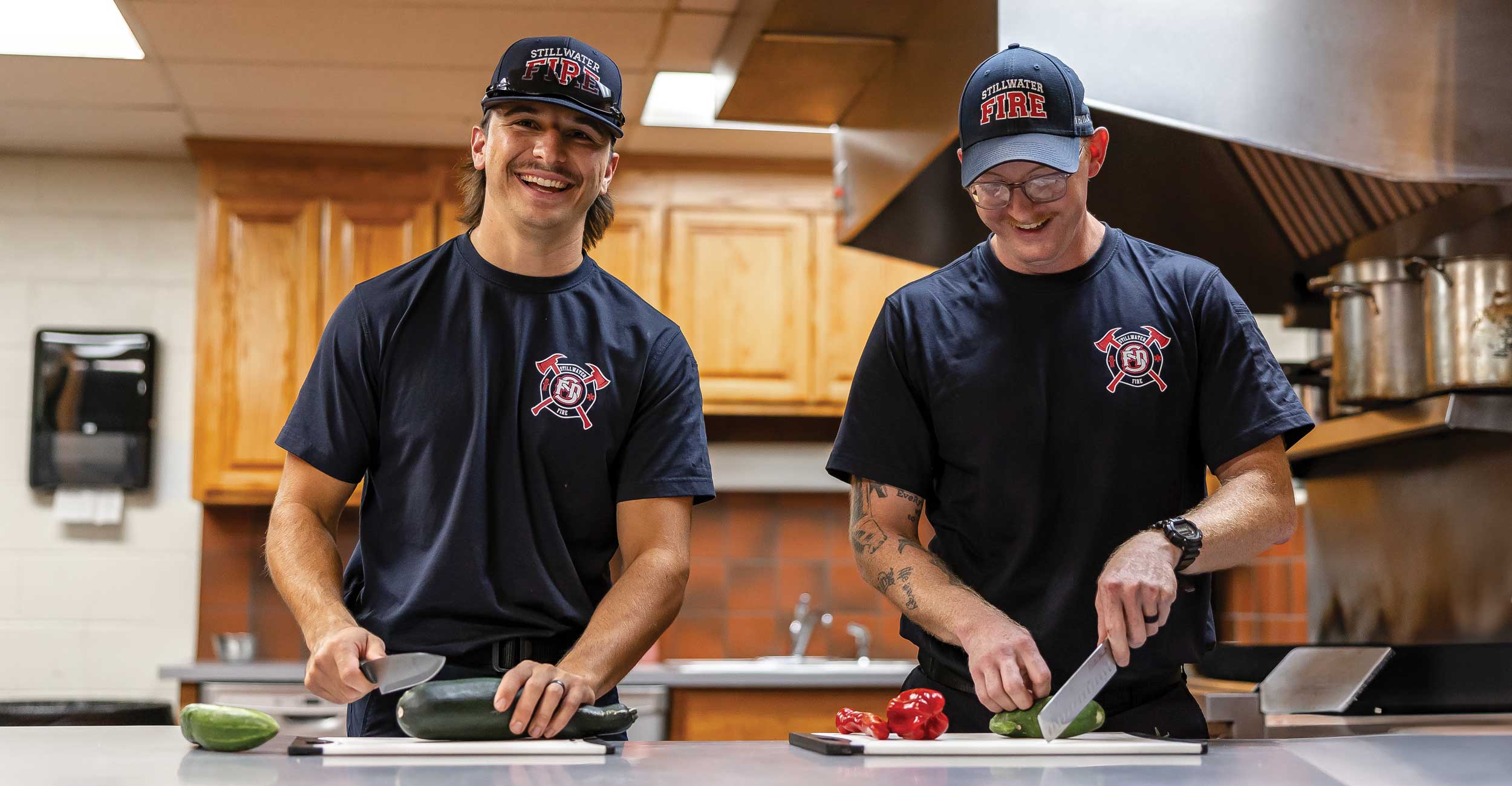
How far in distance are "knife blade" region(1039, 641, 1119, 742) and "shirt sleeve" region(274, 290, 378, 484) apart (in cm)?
88

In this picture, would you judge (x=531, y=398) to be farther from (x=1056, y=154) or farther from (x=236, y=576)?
(x=236, y=576)

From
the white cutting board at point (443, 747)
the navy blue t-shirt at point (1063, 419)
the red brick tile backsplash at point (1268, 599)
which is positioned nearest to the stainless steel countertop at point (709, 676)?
the red brick tile backsplash at point (1268, 599)

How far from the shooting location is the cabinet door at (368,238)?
165 inches

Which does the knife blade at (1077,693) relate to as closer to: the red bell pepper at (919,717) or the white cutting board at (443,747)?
the red bell pepper at (919,717)

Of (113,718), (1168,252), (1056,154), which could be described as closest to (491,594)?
(1056,154)

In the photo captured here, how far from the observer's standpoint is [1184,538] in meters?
1.55

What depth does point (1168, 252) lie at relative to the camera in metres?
1.83

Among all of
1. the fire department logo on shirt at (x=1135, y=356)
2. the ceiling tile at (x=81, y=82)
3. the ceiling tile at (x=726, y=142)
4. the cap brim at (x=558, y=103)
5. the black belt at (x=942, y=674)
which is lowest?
the black belt at (x=942, y=674)

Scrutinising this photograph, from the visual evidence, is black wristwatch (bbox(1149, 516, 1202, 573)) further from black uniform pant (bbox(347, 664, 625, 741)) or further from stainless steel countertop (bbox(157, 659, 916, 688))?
stainless steel countertop (bbox(157, 659, 916, 688))

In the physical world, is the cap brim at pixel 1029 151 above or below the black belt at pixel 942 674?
above

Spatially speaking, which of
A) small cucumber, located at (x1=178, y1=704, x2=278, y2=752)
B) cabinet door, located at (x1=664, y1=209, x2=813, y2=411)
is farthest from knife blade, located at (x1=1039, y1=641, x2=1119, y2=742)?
cabinet door, located at (x1=664, y1=209, x2=813, y2=411)

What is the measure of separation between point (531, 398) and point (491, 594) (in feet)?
0.80

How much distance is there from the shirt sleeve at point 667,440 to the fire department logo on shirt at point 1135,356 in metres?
0.52

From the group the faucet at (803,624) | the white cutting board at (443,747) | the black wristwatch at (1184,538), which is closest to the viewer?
the white cutting board at (443,747)
